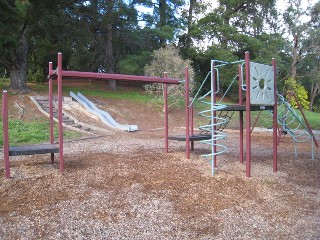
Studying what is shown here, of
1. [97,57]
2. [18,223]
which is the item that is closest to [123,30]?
[97,57]

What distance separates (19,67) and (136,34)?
8.44 m

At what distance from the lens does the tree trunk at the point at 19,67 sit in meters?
17.5

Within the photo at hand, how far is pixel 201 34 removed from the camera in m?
24.8

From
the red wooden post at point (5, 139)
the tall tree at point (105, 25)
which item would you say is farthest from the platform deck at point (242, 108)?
the tall tree at point (105, 25)

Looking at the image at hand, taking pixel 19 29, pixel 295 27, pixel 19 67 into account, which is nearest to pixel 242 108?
pixel 19 29

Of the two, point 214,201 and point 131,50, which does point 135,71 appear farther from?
point 214,201

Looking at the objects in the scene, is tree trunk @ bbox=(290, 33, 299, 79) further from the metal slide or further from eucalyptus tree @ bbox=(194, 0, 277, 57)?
the metal slide

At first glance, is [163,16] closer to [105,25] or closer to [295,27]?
[105,25]

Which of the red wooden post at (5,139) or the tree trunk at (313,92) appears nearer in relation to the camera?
the red wooden post at (5,139)

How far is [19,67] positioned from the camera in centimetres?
1772

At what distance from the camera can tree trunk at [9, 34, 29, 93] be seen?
57.3ft

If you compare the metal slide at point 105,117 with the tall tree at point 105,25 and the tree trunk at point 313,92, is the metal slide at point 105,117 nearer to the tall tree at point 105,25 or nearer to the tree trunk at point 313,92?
the tall tree at point 105,25

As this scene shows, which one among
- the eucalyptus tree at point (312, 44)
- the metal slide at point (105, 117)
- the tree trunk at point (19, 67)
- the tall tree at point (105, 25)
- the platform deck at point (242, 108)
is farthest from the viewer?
the eucalyptus tree at point (312, 44)

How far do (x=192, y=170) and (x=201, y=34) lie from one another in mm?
19928
